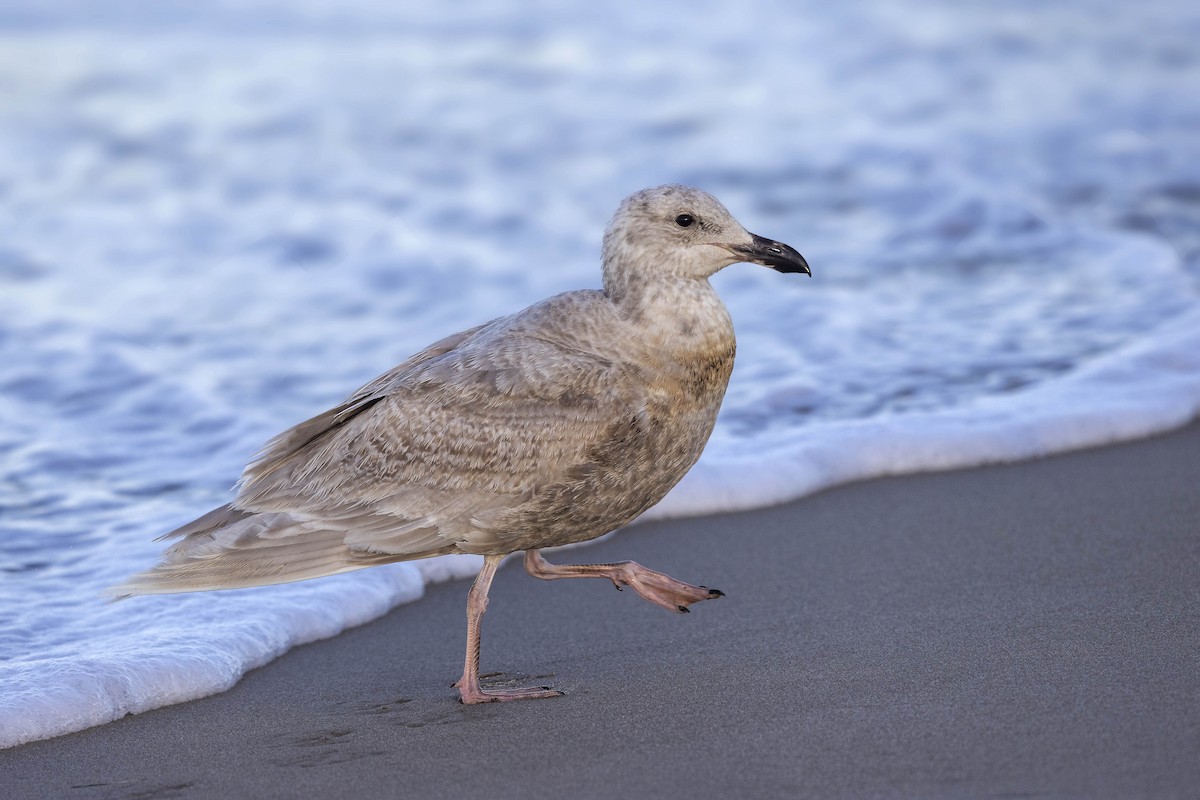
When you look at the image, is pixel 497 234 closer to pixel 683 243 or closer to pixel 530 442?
pixel 683 243

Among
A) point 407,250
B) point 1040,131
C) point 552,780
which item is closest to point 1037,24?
point 1040,131

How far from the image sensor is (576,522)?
501cm

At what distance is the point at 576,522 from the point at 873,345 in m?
3.95

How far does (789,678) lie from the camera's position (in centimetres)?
478

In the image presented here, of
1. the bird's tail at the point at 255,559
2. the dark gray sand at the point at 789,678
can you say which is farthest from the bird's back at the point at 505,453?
the dark gray sand at the point at 789,678

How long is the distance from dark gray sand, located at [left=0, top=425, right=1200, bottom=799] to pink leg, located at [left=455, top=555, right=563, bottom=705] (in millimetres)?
72

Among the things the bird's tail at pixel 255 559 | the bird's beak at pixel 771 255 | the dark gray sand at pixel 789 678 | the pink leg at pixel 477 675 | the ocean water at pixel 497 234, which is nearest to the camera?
the dark gray sand at pixel 789 678

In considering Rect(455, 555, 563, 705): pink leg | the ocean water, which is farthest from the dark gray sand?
the ocean water

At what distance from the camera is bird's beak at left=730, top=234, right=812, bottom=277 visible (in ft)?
17.0

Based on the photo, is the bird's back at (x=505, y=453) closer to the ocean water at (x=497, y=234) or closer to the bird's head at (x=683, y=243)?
the bird's head at (x=683, y=243)

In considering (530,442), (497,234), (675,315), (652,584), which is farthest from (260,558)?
(497,234)

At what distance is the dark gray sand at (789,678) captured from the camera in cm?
401

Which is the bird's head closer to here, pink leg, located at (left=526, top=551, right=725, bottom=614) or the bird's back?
the bird's back

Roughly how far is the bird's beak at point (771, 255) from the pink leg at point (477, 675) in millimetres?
1331
